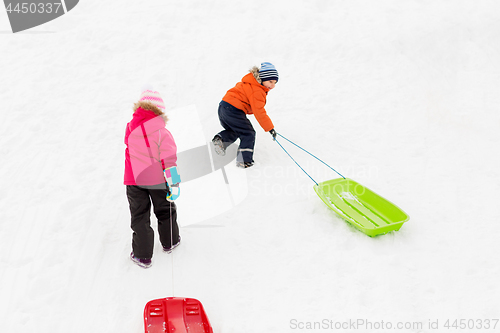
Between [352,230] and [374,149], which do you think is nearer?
[352,230]

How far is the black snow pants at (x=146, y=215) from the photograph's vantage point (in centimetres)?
314

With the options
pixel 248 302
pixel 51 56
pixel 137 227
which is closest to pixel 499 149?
pixel 248 302

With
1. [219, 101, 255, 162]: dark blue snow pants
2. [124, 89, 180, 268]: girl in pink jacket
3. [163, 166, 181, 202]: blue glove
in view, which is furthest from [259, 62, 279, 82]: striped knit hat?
[163, 166, 181, 202]: blue glove

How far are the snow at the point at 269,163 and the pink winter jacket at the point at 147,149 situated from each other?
809 millimetres

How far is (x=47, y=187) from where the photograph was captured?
13.4ft

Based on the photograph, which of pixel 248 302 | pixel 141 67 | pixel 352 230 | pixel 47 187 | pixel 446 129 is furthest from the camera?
pixel 141 67

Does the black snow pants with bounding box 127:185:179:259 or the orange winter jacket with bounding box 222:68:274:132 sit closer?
the black snow pants with bounding box 127:185:179:259

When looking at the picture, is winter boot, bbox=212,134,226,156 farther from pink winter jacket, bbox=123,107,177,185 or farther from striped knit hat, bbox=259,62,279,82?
pink winter jacket, bbox=123,107,177,185

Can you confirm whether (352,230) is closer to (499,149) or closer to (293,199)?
(293,199)

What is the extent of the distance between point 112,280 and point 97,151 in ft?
6.72

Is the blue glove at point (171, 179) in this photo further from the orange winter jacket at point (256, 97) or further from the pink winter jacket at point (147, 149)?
the orange winter jacket at point (256, 97)
